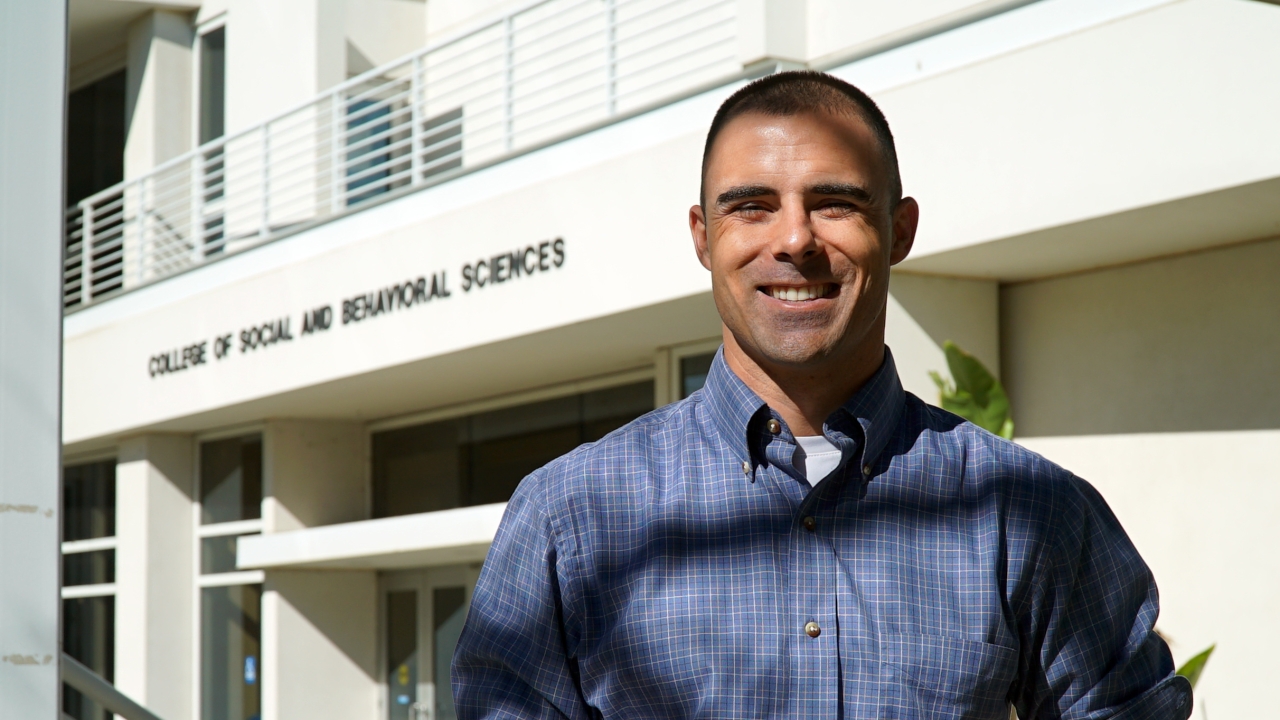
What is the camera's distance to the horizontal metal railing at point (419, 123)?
12477mm

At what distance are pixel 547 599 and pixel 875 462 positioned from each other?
0.52 m

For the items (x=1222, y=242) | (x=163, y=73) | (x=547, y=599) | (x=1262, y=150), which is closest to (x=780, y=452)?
(x=547, y=599)

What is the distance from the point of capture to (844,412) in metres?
2.08

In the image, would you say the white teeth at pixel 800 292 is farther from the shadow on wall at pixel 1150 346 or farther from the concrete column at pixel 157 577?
the concrete column at pixel 157 577

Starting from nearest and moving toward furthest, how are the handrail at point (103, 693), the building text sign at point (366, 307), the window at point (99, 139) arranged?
the handrail at point (103, 693), the building text sign at point (366, 307), the window at point (99, 139)

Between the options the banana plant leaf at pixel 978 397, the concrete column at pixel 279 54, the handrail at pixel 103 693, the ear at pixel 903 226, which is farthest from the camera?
Answer: the concrete column at pixel 279 54

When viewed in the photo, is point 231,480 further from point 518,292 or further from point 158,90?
point 518,292

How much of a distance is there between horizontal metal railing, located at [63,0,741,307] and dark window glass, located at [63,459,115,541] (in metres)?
2.41

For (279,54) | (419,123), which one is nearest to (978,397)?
(419,123)

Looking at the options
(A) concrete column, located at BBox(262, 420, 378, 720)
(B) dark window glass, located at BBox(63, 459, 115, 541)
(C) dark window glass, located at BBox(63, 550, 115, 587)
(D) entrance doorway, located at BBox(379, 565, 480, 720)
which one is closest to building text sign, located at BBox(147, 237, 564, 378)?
(A) concrete column, located at BBox(262, 420, 378, 720)

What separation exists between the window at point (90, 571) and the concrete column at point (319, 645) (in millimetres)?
3135

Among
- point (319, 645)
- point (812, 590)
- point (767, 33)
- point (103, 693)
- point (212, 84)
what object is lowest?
point (319, 645)

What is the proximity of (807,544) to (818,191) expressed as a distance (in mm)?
503

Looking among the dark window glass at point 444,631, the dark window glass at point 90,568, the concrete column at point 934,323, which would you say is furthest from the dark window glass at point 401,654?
the concrete column at point 934,323
